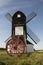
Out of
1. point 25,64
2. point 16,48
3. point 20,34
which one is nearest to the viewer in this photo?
point 25,64

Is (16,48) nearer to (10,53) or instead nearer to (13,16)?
(10,53)

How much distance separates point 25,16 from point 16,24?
167cm

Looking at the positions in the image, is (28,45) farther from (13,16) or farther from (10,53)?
(10,53)

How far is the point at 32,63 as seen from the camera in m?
22.5

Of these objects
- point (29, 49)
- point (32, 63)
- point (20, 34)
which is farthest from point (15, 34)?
point (32, 63)

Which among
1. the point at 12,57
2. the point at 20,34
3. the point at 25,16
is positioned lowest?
the point at 12,57

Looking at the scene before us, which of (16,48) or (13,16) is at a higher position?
(13,16)

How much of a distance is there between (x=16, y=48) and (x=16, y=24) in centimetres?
961

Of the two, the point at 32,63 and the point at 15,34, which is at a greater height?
the point at 15,34

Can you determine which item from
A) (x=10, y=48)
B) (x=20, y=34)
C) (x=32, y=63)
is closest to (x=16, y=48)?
(x=10, y=48)

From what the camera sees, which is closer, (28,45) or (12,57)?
(12,57)

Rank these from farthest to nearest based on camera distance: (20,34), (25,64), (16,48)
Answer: (20,34) → (16,48) → (25,64)

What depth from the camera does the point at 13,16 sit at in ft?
129

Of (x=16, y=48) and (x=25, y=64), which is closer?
(x=25, y=64)
